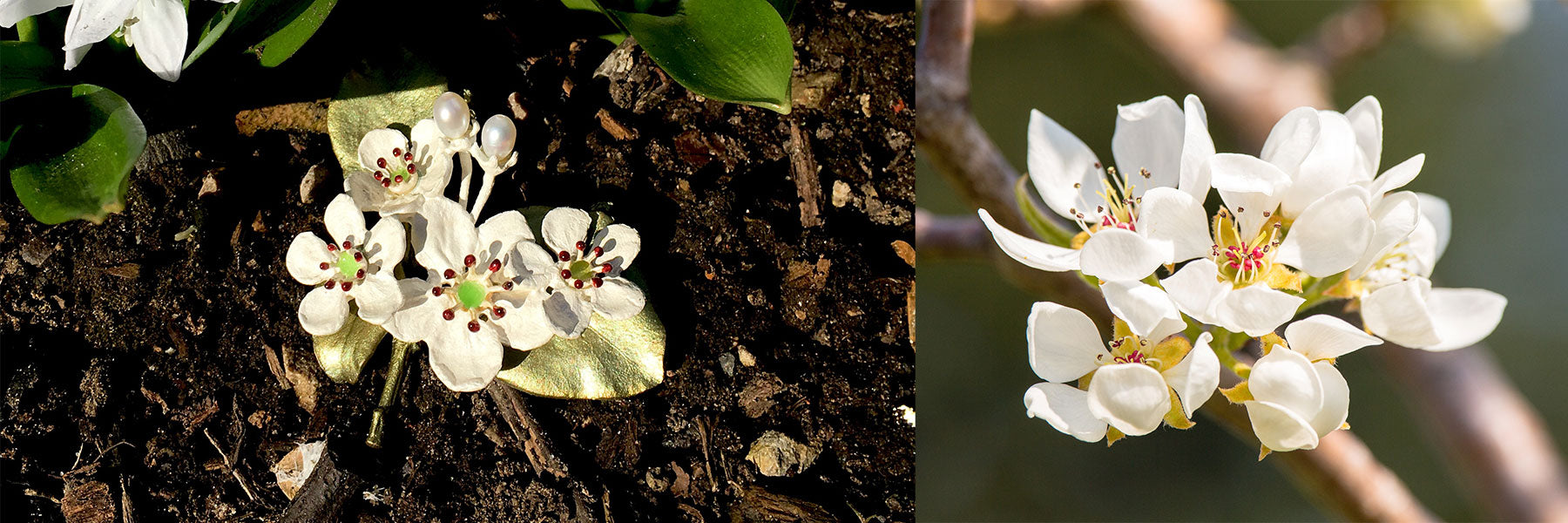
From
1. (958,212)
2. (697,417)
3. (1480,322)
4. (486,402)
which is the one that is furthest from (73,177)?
(1480,322)

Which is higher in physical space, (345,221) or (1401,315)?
(1401,315)

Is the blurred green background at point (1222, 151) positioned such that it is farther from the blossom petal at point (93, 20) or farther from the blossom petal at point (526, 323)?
the blossom petal at point (93, 20)

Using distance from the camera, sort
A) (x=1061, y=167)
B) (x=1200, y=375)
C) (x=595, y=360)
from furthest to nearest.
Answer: (x=595, y=360) → (x=1061, y=167) → (x=1200, y=375)

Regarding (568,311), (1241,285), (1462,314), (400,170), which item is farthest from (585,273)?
(1462,314)

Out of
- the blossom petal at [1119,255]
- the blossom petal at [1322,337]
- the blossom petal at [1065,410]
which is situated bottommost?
the blossom petal at [1065,410]

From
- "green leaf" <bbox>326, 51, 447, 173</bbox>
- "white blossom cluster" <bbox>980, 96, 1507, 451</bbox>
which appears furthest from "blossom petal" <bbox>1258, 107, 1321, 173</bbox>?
"green leaf" <bbox>326, 51, 447, 173</bbox>

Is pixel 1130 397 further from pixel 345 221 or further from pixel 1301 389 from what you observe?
pixel 345 221

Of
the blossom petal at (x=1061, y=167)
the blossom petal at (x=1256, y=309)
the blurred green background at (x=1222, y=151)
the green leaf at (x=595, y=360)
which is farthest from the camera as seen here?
the blurred green background at (x=1222, y=151)

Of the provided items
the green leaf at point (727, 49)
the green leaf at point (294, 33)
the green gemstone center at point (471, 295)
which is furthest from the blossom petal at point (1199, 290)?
the green leaf at point (294, 33)
